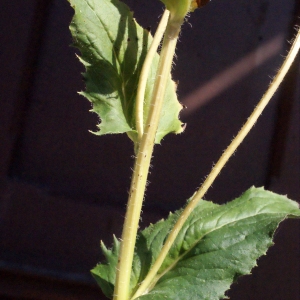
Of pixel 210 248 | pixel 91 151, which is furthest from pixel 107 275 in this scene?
pixel 91 151

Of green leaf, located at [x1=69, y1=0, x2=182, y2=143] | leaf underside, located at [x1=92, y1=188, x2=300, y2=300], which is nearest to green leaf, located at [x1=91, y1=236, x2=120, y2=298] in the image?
leaf underside, located at [x1=92, y1=188, x2=300, y2=300]

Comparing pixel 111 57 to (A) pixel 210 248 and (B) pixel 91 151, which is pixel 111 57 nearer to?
(A) pixel 210 248

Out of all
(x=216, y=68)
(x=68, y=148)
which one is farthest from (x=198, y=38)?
(x=68, y=148)

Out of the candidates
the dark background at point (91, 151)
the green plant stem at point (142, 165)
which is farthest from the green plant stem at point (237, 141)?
the dark background at point (91, 151)

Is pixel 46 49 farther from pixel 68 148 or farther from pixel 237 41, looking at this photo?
pixel 237 41

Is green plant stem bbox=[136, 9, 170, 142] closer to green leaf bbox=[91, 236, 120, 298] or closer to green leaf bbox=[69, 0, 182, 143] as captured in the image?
green leaf bbox=[69, 0, 182, 143]

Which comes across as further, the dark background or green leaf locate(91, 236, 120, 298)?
the dark background
